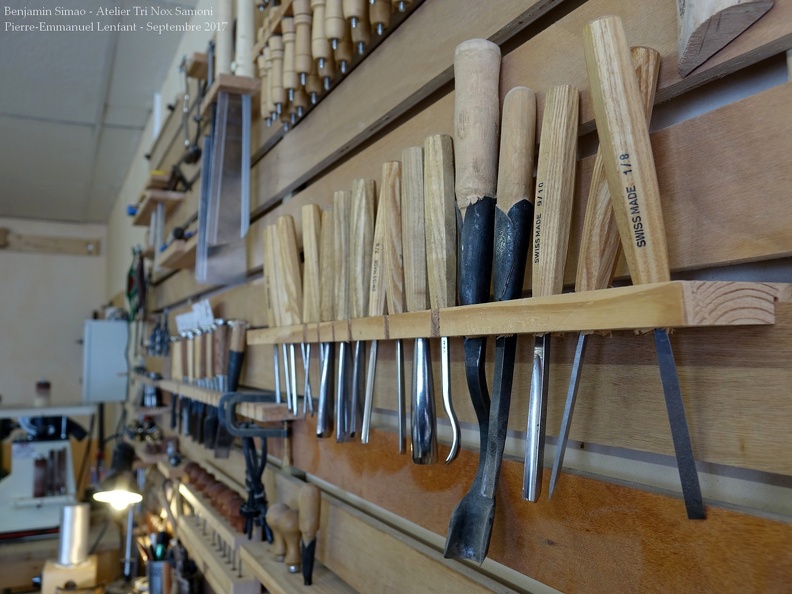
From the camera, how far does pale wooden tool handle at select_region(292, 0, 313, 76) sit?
48.0 inches

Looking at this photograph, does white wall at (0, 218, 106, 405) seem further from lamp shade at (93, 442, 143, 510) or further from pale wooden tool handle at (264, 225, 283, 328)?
pale wooden tool handle at (264, 225, 283, 328)

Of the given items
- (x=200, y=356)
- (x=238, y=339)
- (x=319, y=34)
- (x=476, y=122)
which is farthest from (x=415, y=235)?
(x=200, y=356)

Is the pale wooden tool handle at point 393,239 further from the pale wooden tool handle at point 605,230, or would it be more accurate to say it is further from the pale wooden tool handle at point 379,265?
the pale wooden tool handle at point 605,230

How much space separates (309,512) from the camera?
1.18 m

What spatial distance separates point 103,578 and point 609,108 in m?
3.22

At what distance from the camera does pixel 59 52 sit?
9.95 feet

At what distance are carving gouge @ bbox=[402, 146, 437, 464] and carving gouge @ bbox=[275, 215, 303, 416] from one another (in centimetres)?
42

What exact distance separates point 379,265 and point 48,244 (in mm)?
7073

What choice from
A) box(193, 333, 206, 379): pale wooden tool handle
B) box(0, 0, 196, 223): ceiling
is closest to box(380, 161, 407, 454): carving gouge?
box(193, 333, 206, 379): pale wooden tool handle

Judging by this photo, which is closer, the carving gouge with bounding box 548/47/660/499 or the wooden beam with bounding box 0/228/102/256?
the carving gouge with bounding box 548/47/660/499

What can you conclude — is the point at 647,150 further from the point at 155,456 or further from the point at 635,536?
the point at 155,456

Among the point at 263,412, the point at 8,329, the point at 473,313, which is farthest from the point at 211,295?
the point at 8,329

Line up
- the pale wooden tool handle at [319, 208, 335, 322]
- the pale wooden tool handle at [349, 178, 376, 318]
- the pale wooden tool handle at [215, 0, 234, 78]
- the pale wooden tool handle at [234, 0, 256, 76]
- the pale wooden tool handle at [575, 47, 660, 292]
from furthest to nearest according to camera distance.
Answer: the pale wooden tool handle at [215, 0, 234, 78]
the pale wooden tool handle at [234, 0, 256, 76]
the pale wooden tool handle at [319, 208, 335, 322]
the pale wooden tool handle at [349, 178, 376, 318]
the pale wooden tool handle at [575, 47, 660, 292]

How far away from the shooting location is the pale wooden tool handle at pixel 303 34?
4.00ft
